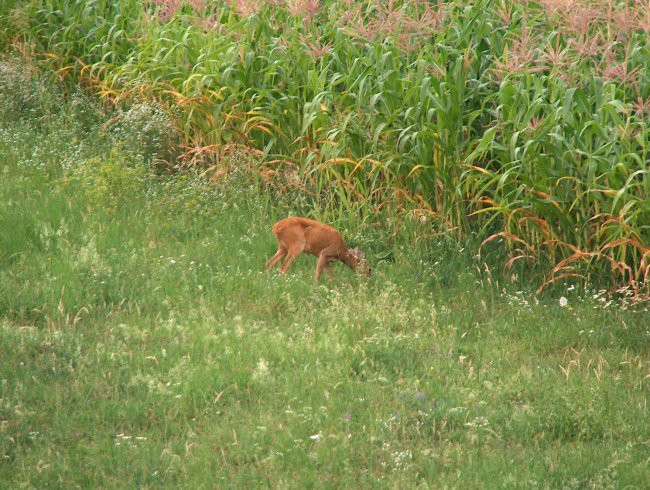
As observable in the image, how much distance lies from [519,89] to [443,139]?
0.71 meters

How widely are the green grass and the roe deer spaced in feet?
0.47

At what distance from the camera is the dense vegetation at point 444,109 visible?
27.8 feet

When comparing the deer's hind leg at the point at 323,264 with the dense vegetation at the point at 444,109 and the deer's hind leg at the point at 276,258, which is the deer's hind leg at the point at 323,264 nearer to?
the deer's hind leg at the point at 276,258

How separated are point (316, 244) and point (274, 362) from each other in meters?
1.67

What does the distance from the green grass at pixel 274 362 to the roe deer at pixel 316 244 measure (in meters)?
0.14

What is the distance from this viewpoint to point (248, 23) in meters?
10.9

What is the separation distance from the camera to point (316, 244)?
28.3 feet

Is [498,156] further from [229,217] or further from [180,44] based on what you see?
[180,44]

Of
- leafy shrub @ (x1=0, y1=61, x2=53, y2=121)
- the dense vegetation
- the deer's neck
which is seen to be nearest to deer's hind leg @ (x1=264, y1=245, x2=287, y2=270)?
the deer's neck

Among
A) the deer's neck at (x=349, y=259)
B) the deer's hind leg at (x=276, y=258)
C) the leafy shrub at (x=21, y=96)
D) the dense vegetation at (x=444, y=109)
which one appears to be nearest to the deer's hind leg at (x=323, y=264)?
the deer's neck at (x=349, y=259)

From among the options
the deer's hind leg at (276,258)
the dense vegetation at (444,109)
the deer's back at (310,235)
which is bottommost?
the deer's hind leg at (276,258)

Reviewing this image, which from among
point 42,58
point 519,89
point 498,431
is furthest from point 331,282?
point 42,58

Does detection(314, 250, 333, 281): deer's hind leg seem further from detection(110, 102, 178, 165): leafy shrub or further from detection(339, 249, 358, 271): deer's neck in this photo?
detection(110, 102, 178, 165): leafy shrub

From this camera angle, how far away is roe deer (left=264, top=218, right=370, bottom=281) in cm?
861
